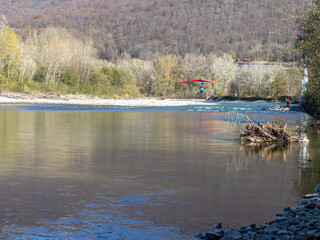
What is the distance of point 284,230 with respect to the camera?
694 centimetres

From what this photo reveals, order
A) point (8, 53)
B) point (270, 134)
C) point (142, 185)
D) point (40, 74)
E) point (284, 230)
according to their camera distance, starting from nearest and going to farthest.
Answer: point (284, 230) → point (142, 185) → point (270, 134) → point (8, 53) → point (40, 74)

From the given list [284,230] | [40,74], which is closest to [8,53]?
[40,74]

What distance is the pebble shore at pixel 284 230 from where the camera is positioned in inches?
264

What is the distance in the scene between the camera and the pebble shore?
6699 millimetres

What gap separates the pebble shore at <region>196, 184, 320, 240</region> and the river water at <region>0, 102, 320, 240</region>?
0.36 metres

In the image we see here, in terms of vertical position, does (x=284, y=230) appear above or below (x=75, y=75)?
below

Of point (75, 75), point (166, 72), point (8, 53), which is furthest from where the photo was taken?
point (166, 72)

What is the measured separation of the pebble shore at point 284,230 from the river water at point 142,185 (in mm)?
359

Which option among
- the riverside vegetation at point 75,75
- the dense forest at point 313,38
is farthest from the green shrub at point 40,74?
the dense forest at point 313,38

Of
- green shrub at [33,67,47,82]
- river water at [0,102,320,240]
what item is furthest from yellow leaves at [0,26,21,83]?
river water at [0,102,320,240]

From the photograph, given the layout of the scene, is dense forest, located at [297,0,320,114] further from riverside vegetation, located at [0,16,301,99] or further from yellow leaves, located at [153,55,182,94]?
yellow leaves, located at [153,55,182,94]

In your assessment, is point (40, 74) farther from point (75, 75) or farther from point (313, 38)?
point (313, 38)

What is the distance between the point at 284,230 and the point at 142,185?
13.7ft

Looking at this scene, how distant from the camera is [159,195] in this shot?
9.60 m
